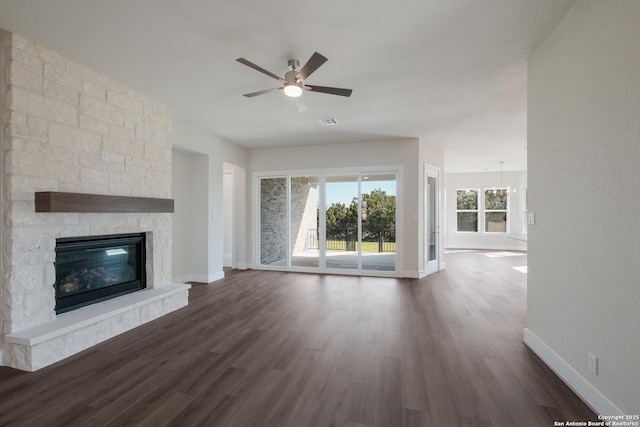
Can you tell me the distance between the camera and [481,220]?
10609mm

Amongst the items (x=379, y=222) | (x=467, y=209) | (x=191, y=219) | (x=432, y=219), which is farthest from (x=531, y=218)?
(x=467, y=209)

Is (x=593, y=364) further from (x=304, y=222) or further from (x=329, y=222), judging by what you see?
(x=304, y=222)

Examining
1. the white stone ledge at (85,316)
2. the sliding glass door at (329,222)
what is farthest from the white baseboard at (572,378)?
the white stone ledge at (85,316)

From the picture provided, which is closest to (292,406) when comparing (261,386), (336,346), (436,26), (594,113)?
(261,386)

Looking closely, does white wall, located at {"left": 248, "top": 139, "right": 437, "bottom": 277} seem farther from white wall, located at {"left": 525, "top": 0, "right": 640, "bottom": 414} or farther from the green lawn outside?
white wall, located at {"left": 525, "top": 0, "right": 640, "bottom": 414}

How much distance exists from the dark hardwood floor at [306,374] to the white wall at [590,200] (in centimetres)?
37

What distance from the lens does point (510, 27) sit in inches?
95.3

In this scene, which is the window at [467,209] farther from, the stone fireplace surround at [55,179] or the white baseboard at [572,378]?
the stone fireplace surround at [55,179]

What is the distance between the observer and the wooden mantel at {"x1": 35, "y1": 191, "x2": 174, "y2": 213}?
8.75ft

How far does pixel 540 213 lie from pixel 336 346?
2.28 m

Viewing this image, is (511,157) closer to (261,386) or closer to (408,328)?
(408,328)

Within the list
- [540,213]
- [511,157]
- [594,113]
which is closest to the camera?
[594,113]

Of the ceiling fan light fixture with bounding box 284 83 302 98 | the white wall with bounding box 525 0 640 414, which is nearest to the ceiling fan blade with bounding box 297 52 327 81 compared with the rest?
the ceiling fan light fixture with bounding box 284 83 302 98

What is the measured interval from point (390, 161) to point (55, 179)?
528 centimetres
